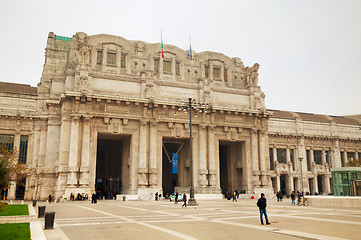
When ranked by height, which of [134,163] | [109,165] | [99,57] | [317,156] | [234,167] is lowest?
[234,167]

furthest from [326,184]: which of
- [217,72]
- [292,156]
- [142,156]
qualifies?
[142,156]

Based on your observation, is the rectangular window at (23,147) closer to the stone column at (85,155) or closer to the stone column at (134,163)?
the stone column at (85,155)

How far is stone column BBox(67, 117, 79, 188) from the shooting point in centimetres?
3956

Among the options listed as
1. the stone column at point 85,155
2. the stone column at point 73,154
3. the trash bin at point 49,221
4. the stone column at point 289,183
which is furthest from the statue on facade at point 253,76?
the trash bin at point 49,221

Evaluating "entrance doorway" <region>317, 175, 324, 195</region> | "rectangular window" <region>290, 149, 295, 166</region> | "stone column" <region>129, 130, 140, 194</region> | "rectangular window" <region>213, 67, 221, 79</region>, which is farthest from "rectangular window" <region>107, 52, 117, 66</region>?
"entrance doorway" <region>317, 175, 324, 195</region>

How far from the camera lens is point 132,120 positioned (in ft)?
147

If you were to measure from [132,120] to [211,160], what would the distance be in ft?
41.7

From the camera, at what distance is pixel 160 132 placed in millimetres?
45781

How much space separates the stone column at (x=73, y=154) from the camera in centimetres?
3956

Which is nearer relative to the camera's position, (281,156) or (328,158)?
(281,156)

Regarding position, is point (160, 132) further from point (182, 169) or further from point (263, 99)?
point (263, 99)

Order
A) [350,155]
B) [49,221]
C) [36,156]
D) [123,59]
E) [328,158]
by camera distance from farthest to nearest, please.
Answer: [350,155] < [328,158] < [123,59] < [36,156] < [49,221]

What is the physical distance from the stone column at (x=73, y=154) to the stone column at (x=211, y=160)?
1829 centimetres

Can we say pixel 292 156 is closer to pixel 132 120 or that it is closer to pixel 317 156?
pixel 317 156
